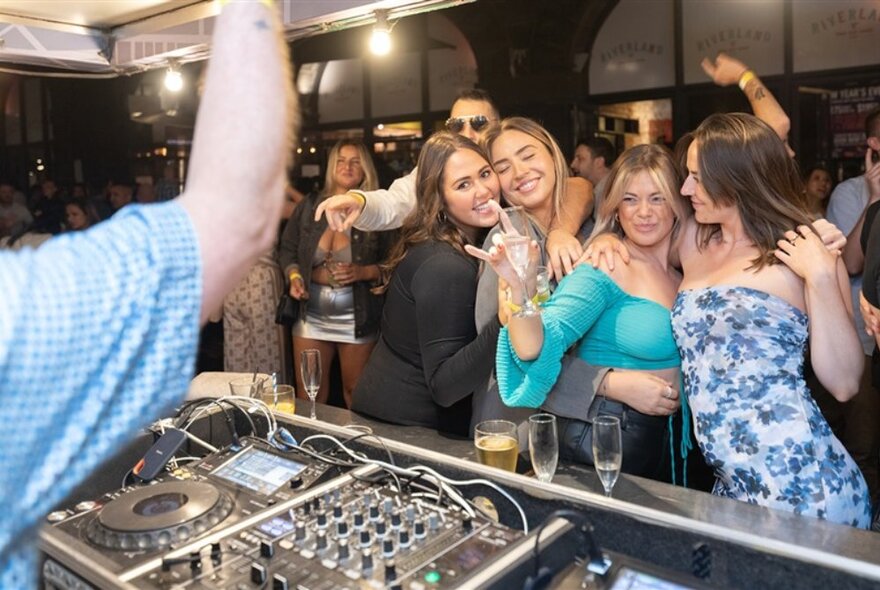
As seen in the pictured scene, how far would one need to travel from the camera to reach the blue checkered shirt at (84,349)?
2.08ft

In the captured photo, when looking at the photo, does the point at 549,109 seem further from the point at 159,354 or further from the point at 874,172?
the point at 159,354

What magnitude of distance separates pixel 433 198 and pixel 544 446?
1.12 meters

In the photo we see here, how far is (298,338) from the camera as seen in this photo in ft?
15.0

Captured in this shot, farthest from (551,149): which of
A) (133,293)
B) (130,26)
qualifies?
(133,293)

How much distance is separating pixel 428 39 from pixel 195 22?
17.4 feet

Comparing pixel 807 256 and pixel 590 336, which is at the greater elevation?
pixel 807 256

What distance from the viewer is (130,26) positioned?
2.51m

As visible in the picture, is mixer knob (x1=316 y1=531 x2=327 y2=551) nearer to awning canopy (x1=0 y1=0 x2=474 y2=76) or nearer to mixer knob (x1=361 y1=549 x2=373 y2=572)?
mixer knob (x1=361 y1=549 x2=373 y2=572)

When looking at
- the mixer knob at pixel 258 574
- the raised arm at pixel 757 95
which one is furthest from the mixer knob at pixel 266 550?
the raised arm at pixel 757 95

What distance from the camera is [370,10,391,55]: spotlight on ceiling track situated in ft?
7.66

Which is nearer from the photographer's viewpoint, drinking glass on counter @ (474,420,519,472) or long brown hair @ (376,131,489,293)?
drinking glass on counter @ (474,420,519,472)

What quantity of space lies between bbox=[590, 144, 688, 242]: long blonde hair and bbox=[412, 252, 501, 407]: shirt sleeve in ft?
1.45

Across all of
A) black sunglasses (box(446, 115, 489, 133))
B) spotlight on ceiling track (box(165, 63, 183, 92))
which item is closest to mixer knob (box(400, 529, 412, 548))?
black sunglasses (box(446, 115, 489, 133))

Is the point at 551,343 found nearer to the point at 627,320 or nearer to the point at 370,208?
the point at 627,320
